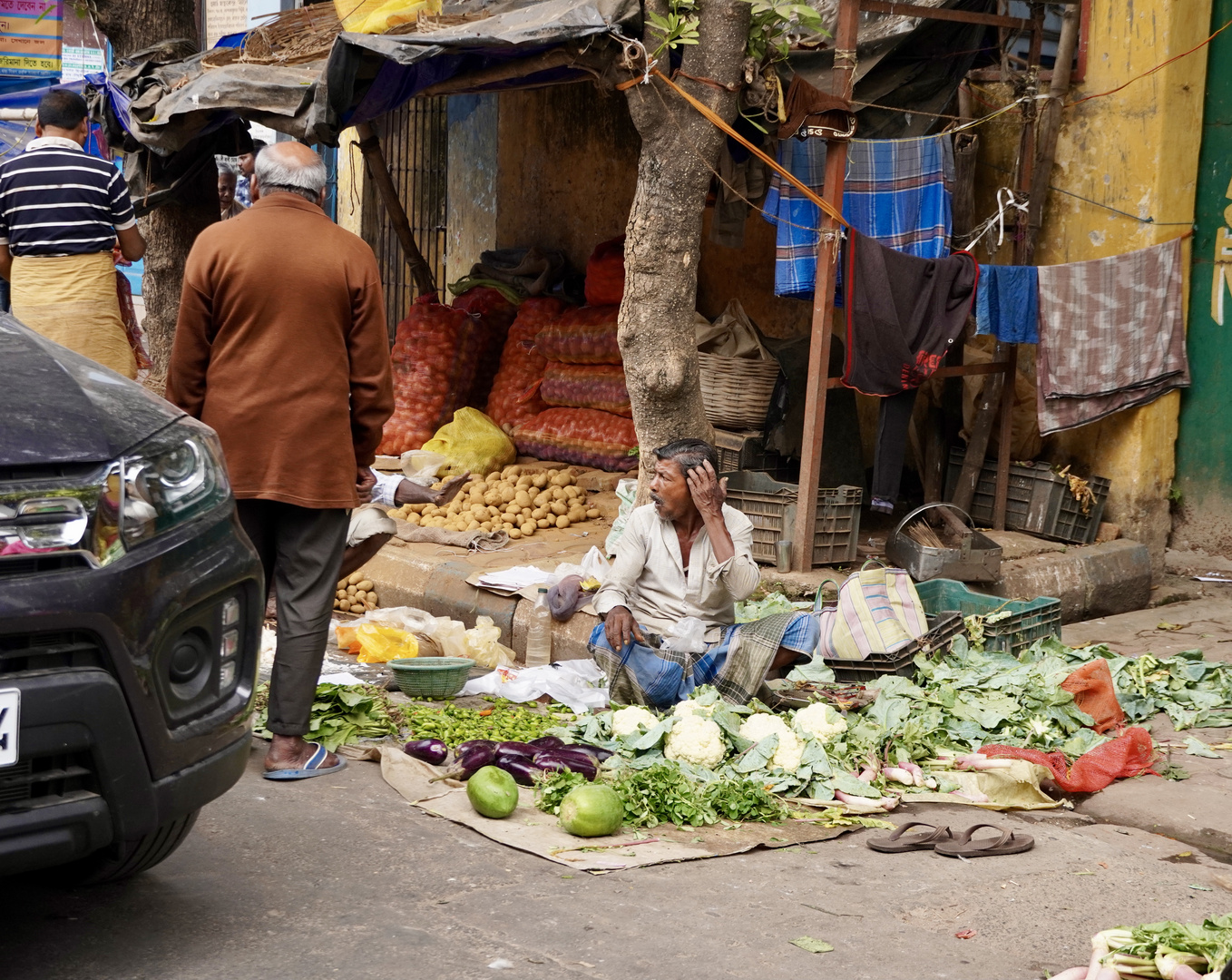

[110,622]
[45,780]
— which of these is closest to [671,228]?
[110,622]

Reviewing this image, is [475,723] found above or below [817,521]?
below

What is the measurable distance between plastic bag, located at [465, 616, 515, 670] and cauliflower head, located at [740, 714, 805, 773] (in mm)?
1831

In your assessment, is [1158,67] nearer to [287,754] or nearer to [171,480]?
[287,754]

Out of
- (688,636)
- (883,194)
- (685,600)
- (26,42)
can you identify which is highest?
(26,42)

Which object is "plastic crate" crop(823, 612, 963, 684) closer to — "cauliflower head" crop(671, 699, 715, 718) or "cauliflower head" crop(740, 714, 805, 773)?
"cauliflower head" crop(740, 714, 805, 773)

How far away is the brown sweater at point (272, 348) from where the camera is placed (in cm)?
418

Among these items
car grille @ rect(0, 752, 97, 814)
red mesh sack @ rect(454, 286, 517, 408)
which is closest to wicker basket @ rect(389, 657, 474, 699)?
car grille @ rect(0, 752, 97, 814)

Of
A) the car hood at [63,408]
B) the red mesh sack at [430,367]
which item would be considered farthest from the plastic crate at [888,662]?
the red mesh sack at [430,367]

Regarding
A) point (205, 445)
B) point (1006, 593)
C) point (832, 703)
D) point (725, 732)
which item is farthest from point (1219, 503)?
point (205, 445)

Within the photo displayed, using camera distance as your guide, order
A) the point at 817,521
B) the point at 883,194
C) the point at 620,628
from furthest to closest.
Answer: the point at 883,194 < the point at 817,521 < the point at 620,628

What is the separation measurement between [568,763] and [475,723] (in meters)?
A: 0.80

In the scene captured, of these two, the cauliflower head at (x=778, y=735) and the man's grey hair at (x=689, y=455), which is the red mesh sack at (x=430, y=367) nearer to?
the man's grey hair at (x=689, y=455)

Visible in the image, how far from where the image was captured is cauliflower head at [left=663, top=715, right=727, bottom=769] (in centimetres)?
465

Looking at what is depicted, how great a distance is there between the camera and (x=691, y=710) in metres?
4.86
